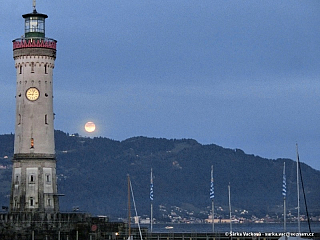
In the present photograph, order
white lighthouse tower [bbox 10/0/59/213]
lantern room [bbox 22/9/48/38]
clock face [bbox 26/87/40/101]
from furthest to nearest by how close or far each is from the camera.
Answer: lantern room [bbox 22/9/48/38], clock face [bbox 26/87/40/101], white lighthouse tower [bbox 10/0/59/213]

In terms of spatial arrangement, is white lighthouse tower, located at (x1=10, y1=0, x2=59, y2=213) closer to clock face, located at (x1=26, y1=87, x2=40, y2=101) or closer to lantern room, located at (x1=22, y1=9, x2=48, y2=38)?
clock face, located at (x1=26, y1=87, x2=40, y2=101)

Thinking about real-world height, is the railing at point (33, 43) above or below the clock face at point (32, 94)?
above

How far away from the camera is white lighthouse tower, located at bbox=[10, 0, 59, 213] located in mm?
103312

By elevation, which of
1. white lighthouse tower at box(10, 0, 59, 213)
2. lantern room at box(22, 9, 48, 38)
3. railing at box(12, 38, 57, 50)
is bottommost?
white lighthouse tower at box(10, 0, 59, 213)

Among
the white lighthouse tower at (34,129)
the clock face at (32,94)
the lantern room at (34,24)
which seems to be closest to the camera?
the white lighthouse tower at (34,129)

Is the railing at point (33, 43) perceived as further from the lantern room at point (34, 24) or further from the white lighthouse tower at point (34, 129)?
the lantern room at point (34, 24)

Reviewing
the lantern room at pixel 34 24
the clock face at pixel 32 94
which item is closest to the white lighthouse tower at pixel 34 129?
the clock face at pixel 32 94

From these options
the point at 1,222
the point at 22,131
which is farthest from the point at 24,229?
the point at 22,131

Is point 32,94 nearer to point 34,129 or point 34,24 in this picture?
point 34,129

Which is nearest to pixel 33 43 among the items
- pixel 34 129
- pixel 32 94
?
pixel 32 94

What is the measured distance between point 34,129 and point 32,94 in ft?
11.3

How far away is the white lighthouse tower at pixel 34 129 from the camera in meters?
103

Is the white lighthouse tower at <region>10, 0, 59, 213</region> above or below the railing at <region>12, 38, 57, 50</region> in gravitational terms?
below

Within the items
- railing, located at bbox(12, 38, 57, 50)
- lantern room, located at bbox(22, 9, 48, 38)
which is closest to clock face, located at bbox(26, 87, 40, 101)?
railing, located at bbox(12, 38, 57, 50)
